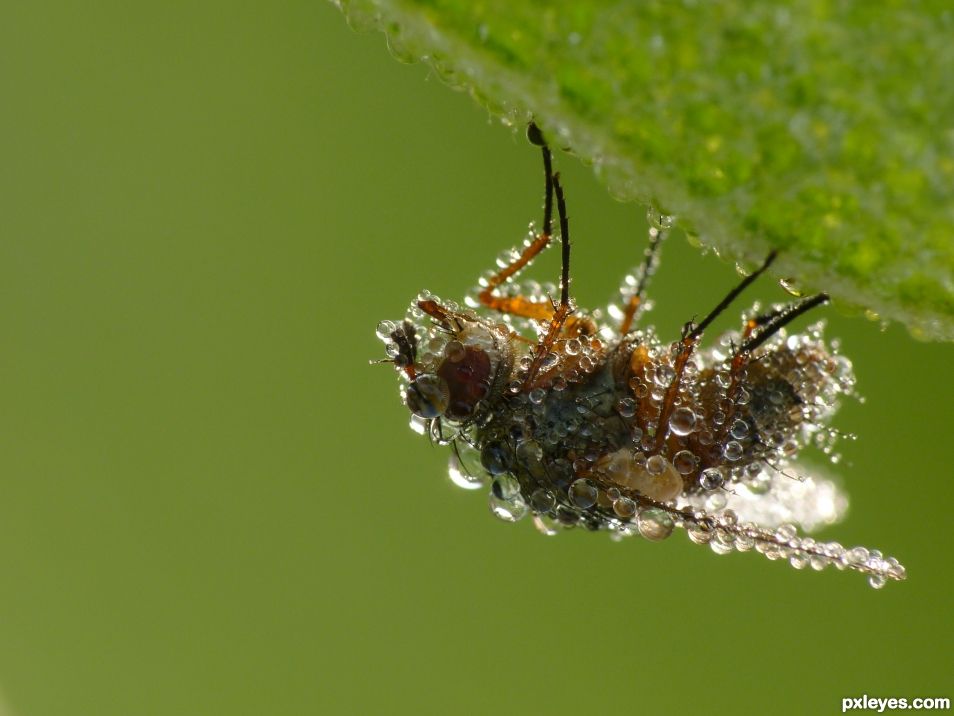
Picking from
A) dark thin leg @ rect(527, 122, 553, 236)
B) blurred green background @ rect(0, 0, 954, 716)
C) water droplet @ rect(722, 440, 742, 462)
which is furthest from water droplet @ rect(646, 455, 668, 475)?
blurred green background @ rect(0, 0, 954, 716)

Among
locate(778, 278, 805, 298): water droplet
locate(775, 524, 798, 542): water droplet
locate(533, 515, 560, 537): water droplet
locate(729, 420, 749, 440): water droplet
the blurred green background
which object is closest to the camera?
locate(778, 278, 805, 298): water droplet

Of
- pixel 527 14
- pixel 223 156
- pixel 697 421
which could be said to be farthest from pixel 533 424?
pixel 223 156

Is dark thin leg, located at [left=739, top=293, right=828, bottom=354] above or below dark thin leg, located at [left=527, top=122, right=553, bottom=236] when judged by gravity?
below

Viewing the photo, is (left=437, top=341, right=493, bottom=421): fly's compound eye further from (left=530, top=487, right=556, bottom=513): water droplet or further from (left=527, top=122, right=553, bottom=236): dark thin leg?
(left=527, top=122, right=553, bottom=236): dark thin leg

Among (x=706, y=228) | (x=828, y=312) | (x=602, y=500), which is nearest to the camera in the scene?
(x=706, y=228)

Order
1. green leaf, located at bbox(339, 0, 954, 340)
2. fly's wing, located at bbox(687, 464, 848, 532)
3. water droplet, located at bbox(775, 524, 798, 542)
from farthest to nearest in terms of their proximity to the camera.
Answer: fly's wing, located at bbox(687, 464, 848, 532), water droplet, located at bbox(775, 524, 798, 542), green leaf, located at bbox(339, 0, 954, 340)

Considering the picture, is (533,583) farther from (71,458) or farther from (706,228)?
(706,228)

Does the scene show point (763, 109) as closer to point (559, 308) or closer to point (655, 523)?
point (655, 523)

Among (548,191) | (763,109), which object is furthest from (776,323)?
(763,109)
